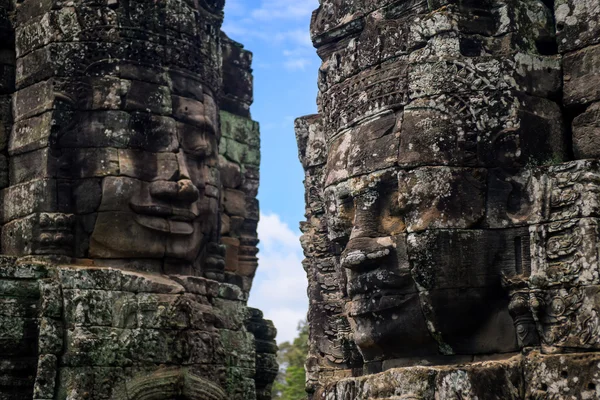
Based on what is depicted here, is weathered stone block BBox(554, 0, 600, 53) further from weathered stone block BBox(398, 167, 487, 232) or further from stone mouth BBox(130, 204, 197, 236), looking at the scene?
stone mouth BBox(130, 204, 197, 236)

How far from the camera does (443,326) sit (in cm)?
829

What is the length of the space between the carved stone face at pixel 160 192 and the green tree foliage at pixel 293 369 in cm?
1141

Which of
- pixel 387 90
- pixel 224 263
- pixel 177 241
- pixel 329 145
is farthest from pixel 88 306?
pixel 387 90

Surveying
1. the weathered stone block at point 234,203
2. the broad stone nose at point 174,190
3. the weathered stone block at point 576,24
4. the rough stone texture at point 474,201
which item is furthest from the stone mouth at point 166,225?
the weathered stone block at point 576,24

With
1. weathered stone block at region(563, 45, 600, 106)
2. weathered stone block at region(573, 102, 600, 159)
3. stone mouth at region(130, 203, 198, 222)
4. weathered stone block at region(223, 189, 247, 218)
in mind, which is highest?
weathered stone block at region(223, 189, 247, 218)

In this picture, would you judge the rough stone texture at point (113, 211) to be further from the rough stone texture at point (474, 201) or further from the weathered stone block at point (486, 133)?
the weathered stone block at point (486, 133)

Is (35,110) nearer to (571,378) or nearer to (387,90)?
(387,90)

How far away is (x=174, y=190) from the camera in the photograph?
13531 mm

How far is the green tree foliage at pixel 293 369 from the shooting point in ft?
85.4

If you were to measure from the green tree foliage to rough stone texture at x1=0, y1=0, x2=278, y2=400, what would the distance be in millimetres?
11325

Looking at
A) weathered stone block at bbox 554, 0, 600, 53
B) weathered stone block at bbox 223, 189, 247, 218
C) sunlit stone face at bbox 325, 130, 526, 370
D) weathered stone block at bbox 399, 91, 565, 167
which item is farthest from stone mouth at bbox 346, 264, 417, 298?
weathered stone block at bbox 223, 189, 247, 218

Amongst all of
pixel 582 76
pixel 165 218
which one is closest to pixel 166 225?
pixel 165 218

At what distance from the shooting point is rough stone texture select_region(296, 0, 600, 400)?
786cm

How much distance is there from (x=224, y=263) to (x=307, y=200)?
250 cm
